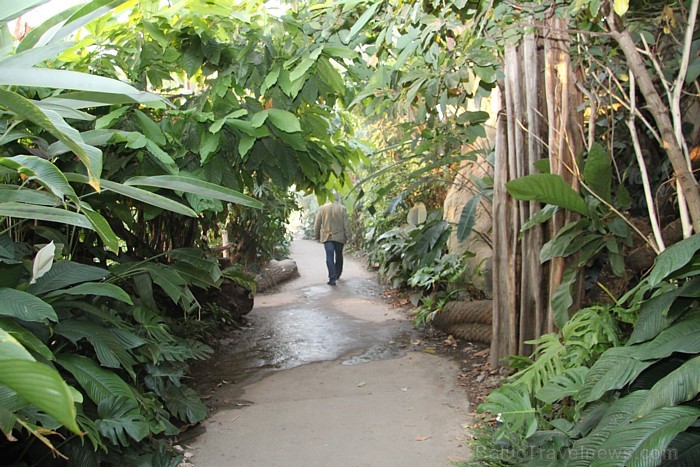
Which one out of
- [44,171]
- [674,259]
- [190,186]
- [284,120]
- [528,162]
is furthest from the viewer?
[528,162]

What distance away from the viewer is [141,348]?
2.82m

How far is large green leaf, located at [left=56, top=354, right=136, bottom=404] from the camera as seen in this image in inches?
87.5

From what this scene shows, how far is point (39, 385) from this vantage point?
751mm

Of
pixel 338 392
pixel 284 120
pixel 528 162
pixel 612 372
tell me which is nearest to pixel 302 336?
pixel 338 392

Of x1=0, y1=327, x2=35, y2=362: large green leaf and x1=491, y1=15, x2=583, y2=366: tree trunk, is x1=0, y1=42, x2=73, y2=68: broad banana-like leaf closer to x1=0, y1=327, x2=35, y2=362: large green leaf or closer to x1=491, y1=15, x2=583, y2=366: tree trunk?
x1=0, y1=327, x2=35, y2=362: large green leaf

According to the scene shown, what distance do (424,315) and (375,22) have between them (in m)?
3.45

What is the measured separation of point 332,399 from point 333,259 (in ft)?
17.2

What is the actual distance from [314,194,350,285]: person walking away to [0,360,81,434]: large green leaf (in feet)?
25.9

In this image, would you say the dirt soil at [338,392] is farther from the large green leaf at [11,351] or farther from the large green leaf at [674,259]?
the large green leaf at [11,351]

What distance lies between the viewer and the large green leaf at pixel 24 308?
1.77 m

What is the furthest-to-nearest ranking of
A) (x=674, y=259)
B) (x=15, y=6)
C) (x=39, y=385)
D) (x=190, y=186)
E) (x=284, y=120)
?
1. (x=284, y=120)
2. (x=674, y=259)
3. (x=190, y=186)
4. (x=15, y=6)
5. (x=39, y=385)

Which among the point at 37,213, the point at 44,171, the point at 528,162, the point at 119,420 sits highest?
the point at 528,162

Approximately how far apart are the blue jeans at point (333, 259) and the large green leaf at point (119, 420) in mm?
6508

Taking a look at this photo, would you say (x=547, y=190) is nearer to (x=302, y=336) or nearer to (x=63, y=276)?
(x=63, y=276)
